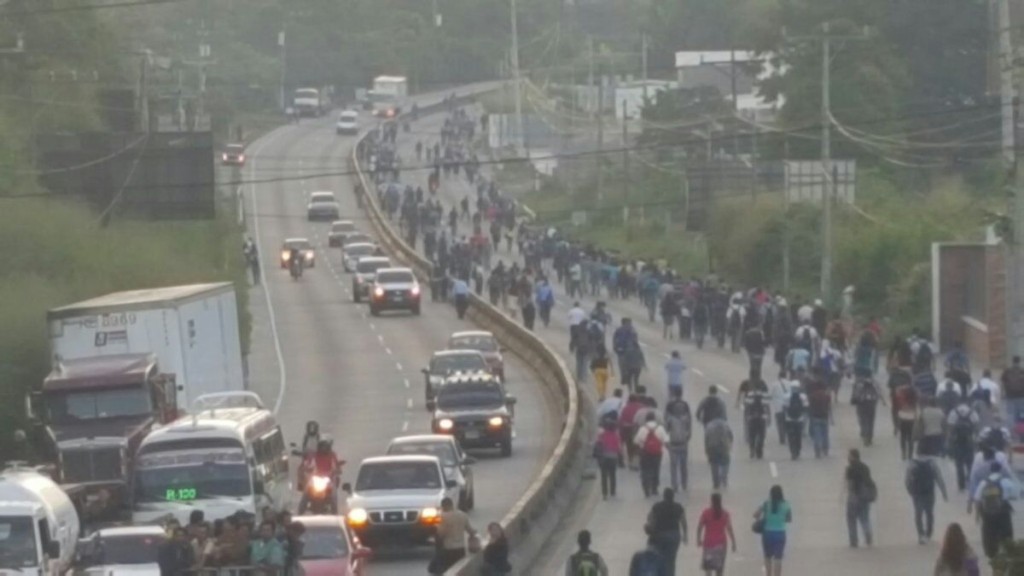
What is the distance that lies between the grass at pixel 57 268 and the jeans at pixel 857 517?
708 inches

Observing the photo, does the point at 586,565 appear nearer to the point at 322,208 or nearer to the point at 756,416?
the point at 756,416

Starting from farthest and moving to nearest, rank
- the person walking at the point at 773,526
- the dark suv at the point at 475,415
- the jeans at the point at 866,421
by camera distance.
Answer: the dark suv at the point at 475,415 < the jeans at the point at 866,421 < the person walking at the point at 773,526

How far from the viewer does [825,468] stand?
1501 inches

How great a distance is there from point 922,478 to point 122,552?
9751 mm

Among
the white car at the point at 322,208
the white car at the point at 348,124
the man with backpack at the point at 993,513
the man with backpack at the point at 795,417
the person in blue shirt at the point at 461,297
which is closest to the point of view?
the man with backpack at the point at 993,513

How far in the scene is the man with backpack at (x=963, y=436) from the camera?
34250 millimetres

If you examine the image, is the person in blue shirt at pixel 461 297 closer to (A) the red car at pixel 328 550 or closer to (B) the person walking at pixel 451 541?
(B) the person walking at pixel 451 541

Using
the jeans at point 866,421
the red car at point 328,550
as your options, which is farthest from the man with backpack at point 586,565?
the jeans at point 866,421

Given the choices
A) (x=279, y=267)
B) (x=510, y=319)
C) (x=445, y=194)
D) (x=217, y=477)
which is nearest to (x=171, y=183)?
(x=510, y=319)

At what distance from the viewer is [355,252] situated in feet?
298

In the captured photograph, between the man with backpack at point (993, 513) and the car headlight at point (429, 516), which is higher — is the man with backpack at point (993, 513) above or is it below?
above

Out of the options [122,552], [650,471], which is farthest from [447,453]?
[122,552]

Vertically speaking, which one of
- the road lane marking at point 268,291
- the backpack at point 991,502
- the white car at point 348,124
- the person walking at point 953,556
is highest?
the white car at point 348,124

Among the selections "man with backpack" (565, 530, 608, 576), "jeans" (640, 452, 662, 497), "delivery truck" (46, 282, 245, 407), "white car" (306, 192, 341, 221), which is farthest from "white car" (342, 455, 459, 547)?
"white car" (306, 192, 341, 221)
